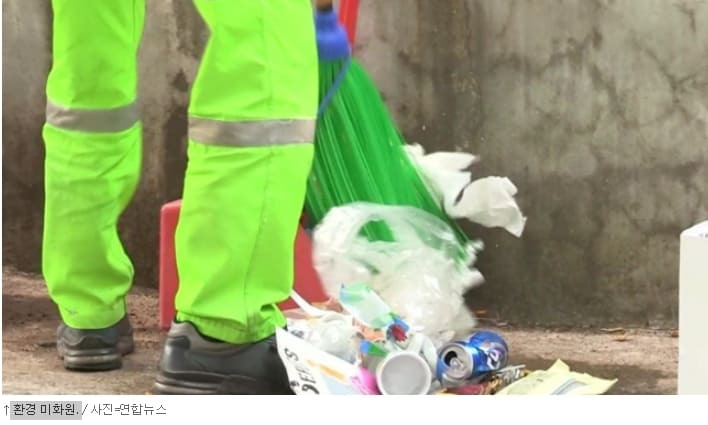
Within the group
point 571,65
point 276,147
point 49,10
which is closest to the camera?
point 276,147

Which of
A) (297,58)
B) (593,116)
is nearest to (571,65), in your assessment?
(593,116)

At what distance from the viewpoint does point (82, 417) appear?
1.52m

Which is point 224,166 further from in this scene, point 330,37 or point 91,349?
point 330,37

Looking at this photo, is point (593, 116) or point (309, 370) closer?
point (309, 370)

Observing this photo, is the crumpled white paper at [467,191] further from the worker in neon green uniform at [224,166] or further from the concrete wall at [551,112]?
the worker in neon green uniform at [224,166]

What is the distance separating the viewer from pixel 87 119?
5.78 feet

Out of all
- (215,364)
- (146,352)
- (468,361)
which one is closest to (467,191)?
(468,361)

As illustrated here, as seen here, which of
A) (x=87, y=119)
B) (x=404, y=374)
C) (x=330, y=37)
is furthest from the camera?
(x=330, y=37)

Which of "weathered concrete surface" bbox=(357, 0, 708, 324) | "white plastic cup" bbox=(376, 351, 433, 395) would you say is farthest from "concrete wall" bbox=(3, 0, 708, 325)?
"white plastic cup" bbox=(376, 351, 433, 395)

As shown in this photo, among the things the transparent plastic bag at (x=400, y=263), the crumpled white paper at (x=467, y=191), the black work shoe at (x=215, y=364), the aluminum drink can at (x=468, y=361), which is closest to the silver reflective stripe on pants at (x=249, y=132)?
the black work shoe at (x=215, y=364)

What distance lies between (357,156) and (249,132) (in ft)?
2.08

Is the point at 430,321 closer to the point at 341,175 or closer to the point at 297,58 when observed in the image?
the point at 341,175

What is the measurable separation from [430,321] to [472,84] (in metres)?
0.44

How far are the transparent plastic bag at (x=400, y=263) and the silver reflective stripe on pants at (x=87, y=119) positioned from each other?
398 mm
